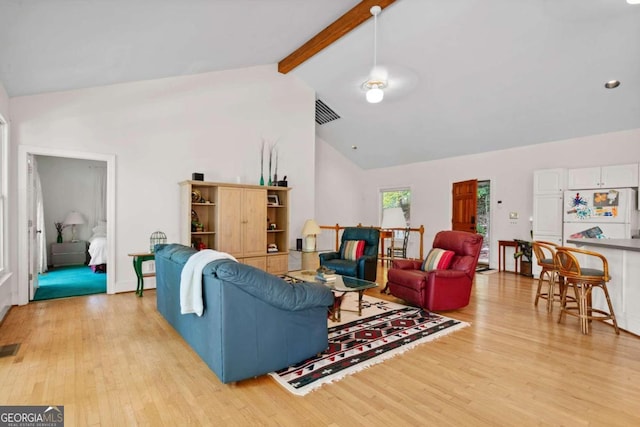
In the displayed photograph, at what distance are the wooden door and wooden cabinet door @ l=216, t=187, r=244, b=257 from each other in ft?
15.9

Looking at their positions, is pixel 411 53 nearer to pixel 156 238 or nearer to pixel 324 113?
pixel 324 113

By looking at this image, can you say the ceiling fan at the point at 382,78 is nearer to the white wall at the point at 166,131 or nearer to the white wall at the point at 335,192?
the white wall at the point at 166,131

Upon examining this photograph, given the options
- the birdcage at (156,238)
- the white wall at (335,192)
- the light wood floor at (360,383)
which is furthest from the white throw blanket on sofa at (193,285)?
the white wall at (335,192)

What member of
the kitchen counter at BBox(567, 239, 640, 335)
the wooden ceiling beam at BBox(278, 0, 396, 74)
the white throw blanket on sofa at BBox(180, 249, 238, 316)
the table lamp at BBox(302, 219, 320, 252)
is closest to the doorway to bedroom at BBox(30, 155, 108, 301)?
the table lamp at BBox(302, 219, 320, 252)

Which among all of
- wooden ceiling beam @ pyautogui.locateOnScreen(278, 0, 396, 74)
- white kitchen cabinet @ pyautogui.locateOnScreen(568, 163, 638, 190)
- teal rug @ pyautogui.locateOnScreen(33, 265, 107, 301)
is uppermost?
wooden ceiling beam @ pyautogui.locateOnScreen(278, 0, 396, 74)

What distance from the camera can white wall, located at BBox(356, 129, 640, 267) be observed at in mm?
5551

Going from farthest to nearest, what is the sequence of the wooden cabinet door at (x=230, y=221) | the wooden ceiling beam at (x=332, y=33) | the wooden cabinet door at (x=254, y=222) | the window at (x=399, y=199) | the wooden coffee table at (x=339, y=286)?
the window at (x=399, y=199) → the wooden cabinet door at (x=254, y=222) → the wooden cabinet door at (x=230, y=221) → the wooden ceiling beam at (x=332, y=33) → the wooden coffee table at (x=339, y=286)

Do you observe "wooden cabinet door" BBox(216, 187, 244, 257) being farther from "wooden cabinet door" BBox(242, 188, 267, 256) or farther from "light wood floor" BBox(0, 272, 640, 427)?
"light wood floor" BBox(0, 272, 640, 427)

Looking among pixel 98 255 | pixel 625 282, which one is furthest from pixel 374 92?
pixel 98 255

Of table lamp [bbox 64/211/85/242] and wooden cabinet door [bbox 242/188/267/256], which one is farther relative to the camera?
table lamp [bbox 64/211/85/242]

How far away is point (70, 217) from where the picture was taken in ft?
23.3

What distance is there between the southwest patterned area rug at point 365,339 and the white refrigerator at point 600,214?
350 centimetres

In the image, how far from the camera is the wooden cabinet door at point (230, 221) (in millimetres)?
5254

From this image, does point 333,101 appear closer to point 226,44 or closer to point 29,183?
point 226,44
